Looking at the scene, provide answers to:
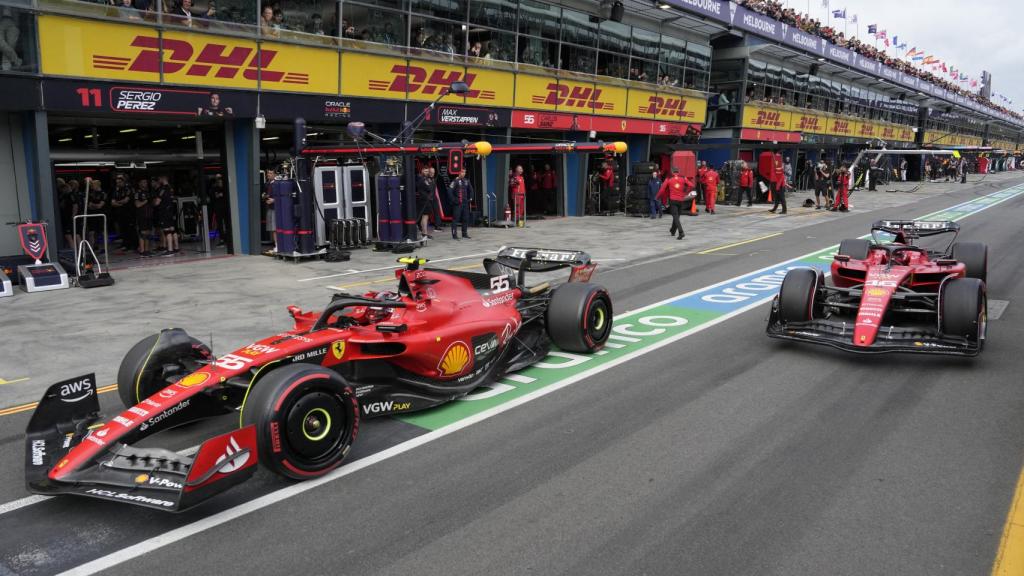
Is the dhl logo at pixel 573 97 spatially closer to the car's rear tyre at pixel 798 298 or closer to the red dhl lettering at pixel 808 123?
the car's rear tyre at pixel 798 298

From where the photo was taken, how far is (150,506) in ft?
14.6

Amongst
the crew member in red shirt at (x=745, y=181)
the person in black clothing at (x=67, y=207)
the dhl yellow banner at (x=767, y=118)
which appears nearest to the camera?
the person in black clothing at (x=67, y=207)

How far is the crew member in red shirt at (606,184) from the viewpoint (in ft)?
92.7

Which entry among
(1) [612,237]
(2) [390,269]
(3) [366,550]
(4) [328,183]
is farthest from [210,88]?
(3) [366,550]

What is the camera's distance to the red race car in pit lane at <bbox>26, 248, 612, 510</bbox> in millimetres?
4738

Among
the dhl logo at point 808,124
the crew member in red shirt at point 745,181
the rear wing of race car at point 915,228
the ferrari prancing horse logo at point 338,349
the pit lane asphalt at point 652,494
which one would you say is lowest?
the pit lane asphalt at point 652,494

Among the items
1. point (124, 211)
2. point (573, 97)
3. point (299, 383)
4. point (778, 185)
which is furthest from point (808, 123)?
point (299, 383)

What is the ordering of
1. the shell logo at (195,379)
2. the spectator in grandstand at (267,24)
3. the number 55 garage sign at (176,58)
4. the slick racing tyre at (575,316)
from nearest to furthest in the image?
the shell logo at (195,379), the slick racing tyre at (575,316), the number 55 garage sign at (176,58), the spectator in grandstand at (267,24)

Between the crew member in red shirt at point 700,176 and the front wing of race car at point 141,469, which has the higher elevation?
the crew member in red shirt at point 700,176

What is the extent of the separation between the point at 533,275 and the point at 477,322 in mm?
7250

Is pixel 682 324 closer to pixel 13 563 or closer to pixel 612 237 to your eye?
pixel 13 563

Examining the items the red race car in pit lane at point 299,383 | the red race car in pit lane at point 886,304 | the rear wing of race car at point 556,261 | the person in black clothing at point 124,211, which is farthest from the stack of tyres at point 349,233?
the red race car in pit lane at point 886,304

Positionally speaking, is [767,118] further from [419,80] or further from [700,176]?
[419,80]

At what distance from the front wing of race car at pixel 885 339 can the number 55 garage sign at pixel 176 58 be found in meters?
12.9
